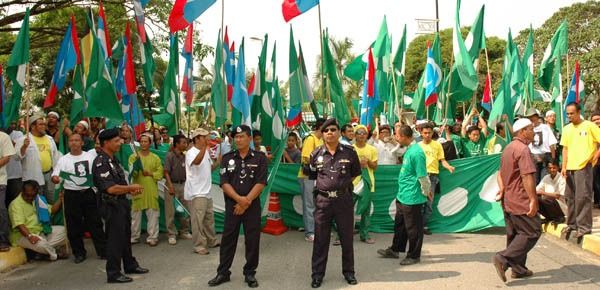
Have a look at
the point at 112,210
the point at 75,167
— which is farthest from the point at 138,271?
the point at 75,167

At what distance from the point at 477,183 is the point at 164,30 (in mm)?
9306

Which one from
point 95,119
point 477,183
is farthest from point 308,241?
point 95,119

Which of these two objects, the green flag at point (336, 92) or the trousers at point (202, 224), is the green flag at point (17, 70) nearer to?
the trousers at point (202, 224)

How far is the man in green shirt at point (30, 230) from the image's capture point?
565cm

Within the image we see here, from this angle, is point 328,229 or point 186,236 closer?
point 328,229

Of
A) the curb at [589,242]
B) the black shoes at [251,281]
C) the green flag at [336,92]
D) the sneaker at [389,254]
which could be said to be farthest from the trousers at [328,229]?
the green flag at [336,92]

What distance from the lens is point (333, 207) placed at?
189 inches

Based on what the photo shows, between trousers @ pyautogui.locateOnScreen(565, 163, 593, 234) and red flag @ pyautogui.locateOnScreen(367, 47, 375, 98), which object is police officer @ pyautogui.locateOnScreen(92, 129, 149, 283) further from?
trousers @ pyautogui.locateOnScreen(565, 163, 593, 234)

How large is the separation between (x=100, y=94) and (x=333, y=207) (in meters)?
3.68

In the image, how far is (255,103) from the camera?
25.4 feet

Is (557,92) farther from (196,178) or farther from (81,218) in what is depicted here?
(81,218)

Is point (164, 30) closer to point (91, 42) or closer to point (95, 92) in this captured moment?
point (91, 42)

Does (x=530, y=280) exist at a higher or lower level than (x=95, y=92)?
lower

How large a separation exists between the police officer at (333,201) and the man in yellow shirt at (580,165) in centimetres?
Answer: 338
